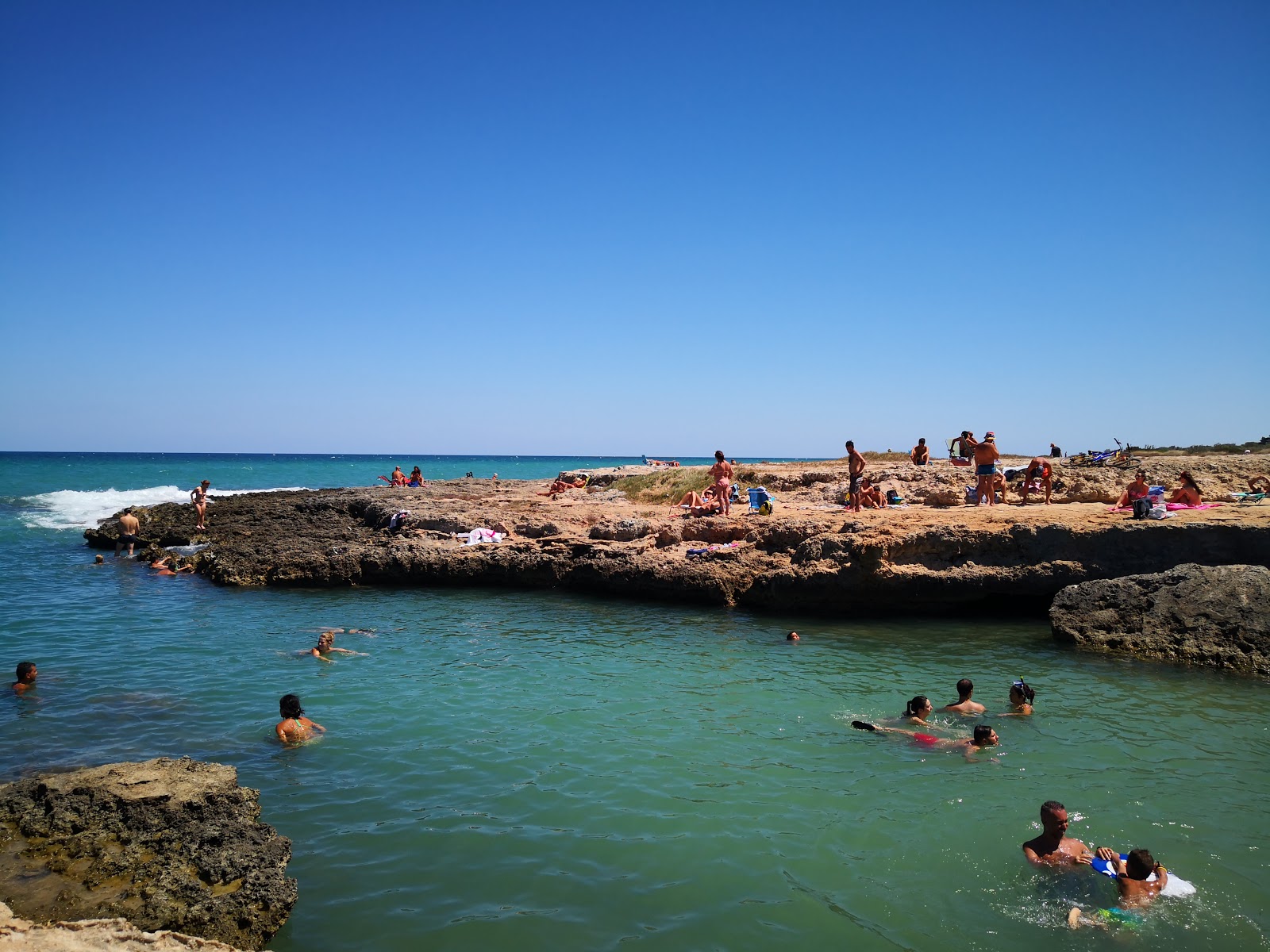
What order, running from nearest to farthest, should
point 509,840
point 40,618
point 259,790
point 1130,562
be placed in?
1. point 509,840
2. point 259,790
3. point 1130,562
4. point 40,618

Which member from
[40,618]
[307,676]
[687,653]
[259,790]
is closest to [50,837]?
[259,790]

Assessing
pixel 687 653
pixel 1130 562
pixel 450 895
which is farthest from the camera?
pixel 1130 562

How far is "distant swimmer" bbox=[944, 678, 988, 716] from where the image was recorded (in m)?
9.85

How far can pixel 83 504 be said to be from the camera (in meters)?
45.8

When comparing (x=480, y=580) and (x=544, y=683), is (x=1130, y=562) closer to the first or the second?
(x=544, y=683)

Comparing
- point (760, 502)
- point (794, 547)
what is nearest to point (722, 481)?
point (760, 502)

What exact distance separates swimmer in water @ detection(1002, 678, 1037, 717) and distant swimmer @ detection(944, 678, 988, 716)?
35cm

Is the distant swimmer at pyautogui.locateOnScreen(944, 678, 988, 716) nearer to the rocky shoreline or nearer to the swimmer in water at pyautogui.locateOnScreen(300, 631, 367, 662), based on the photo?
the rocky shoreline

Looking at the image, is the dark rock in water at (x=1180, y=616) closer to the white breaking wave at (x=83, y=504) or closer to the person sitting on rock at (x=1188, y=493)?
the person sitting on rock at (x=1188, y=493)

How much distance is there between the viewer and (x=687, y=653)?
12758mm

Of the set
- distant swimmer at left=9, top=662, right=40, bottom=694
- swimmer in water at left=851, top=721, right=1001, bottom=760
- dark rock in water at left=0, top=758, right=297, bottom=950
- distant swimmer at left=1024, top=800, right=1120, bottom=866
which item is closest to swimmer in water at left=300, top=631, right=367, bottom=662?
distant swimmer at left=9, top=662, right=40, bottom=694

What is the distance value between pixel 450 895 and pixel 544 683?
5.24 metres

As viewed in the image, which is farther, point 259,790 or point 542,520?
point 542,520

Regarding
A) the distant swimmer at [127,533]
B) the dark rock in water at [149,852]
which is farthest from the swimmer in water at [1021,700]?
the distant swimmer at [127,533]
